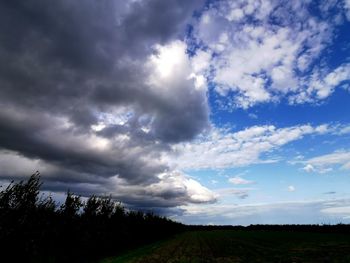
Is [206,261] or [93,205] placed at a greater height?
[93,205]

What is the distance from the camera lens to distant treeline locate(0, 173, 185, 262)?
53.9 feet

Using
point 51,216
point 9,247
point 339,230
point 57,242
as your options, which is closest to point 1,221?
point 9,247

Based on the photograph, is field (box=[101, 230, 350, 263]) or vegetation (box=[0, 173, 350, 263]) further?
field (box=[101, 230, 350, 263])

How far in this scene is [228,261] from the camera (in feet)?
100

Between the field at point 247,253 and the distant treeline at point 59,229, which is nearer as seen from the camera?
the distant treeline at point 59,229

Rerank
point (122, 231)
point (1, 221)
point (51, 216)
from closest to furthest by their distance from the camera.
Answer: point (1, 221), point (51, 216), point (122, 231)

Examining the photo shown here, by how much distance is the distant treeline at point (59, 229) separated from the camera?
53.9 ft

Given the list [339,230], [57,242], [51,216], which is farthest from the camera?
[339,230]

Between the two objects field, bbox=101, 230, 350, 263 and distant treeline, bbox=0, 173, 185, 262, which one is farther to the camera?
field, bbox=101, 230, 350, 263

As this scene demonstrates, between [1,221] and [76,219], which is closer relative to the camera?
[1,221]

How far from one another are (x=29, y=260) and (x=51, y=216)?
7.51 metres

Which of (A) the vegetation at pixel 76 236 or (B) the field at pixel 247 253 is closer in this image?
(A) the vegetation at pixel 76 236

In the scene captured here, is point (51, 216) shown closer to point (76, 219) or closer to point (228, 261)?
point (76, 219)

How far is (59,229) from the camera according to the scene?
27938 millimetres
